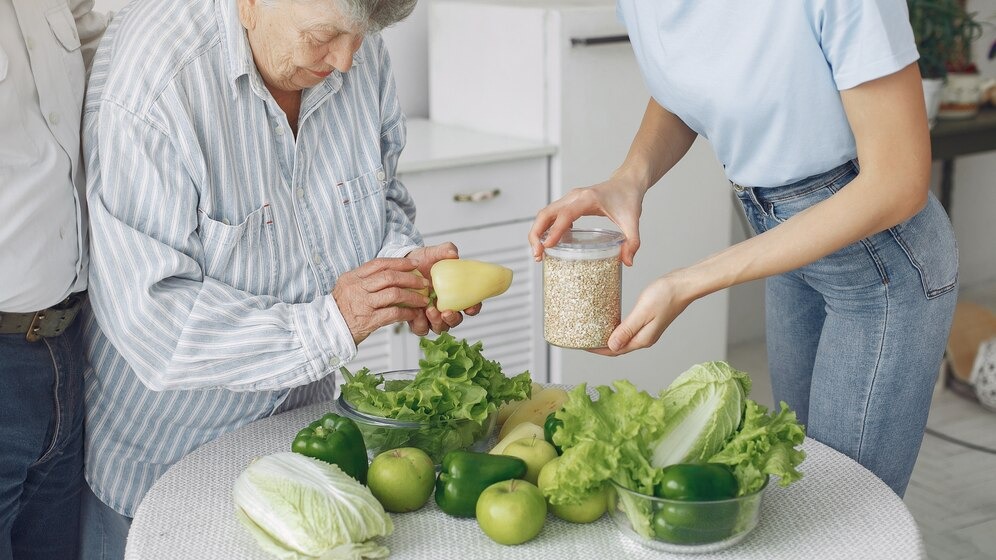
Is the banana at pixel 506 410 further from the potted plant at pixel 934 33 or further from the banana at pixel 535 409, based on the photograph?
the potted plant at pixel 934 33

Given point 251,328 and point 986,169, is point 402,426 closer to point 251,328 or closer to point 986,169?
point 251,328

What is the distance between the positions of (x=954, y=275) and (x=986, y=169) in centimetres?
364

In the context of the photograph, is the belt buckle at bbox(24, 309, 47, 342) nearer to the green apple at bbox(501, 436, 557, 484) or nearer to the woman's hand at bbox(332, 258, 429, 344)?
the woman's hand at bbox(332, 258, 429, 344)

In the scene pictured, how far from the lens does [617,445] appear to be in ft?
3.84

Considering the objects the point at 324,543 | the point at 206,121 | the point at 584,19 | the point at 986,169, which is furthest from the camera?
the point at 986,169

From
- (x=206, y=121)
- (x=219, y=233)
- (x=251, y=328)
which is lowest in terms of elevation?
(x=251, y=328)

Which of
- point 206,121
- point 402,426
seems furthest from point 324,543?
point 206,121

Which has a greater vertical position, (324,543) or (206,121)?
(206,121)

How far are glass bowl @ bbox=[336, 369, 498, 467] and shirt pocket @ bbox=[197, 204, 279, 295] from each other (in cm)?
27

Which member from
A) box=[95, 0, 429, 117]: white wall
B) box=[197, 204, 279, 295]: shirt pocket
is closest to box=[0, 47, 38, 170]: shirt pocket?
box=[197, 204, 279, 295]: shirt pocket

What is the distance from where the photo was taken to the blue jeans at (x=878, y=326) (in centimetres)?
150

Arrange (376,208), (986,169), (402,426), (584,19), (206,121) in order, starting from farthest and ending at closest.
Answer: (986,169)
(584,19)
(376,208)
(206,121)
(402,426)

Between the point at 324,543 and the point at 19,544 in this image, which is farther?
the point at 19,544

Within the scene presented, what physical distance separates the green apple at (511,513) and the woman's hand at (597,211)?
35cm
